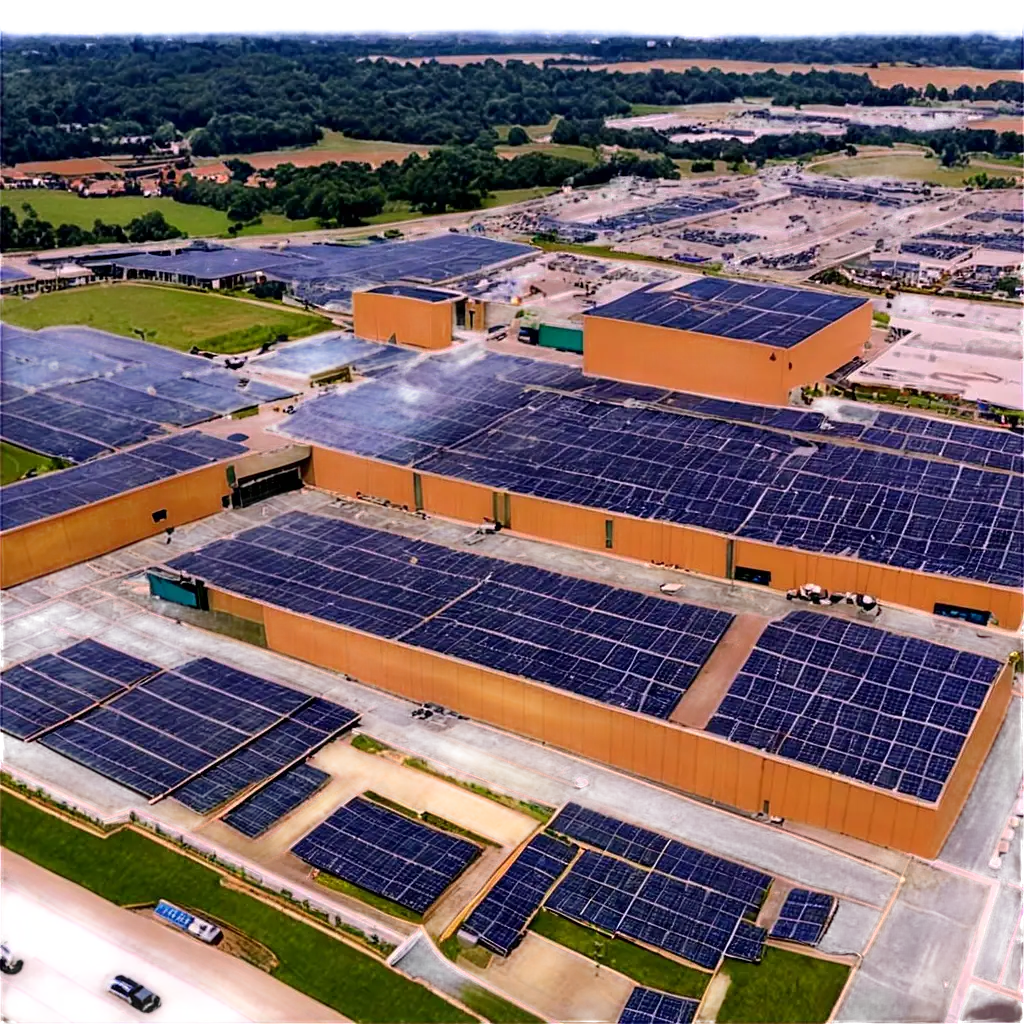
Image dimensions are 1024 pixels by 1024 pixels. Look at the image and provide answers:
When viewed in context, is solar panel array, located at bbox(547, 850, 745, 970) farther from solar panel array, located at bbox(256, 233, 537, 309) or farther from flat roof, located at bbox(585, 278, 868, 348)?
solar panel array, located at bbox(256, 233, 537, 309)

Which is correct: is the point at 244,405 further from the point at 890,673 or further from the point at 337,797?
the point at 890,673

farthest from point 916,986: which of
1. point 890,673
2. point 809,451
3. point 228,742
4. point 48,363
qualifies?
→ point 48,363

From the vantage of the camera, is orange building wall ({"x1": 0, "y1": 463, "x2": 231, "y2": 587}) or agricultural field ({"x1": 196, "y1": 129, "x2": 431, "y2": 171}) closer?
orange building wall ({"x1": 0, "y1": 463, "x2": 231, "y2": 587})

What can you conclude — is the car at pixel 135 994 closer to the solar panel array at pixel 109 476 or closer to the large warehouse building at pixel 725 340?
the solar panel array at pixel 109 476

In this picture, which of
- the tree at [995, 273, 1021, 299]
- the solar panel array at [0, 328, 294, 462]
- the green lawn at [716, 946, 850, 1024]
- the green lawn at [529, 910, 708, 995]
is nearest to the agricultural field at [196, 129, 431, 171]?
the solar panel array at [0, 328, 294, 462]

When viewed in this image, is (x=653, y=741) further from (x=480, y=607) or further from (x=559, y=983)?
(x=480, y=607)

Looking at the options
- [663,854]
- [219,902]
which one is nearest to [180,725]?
[219,902]
